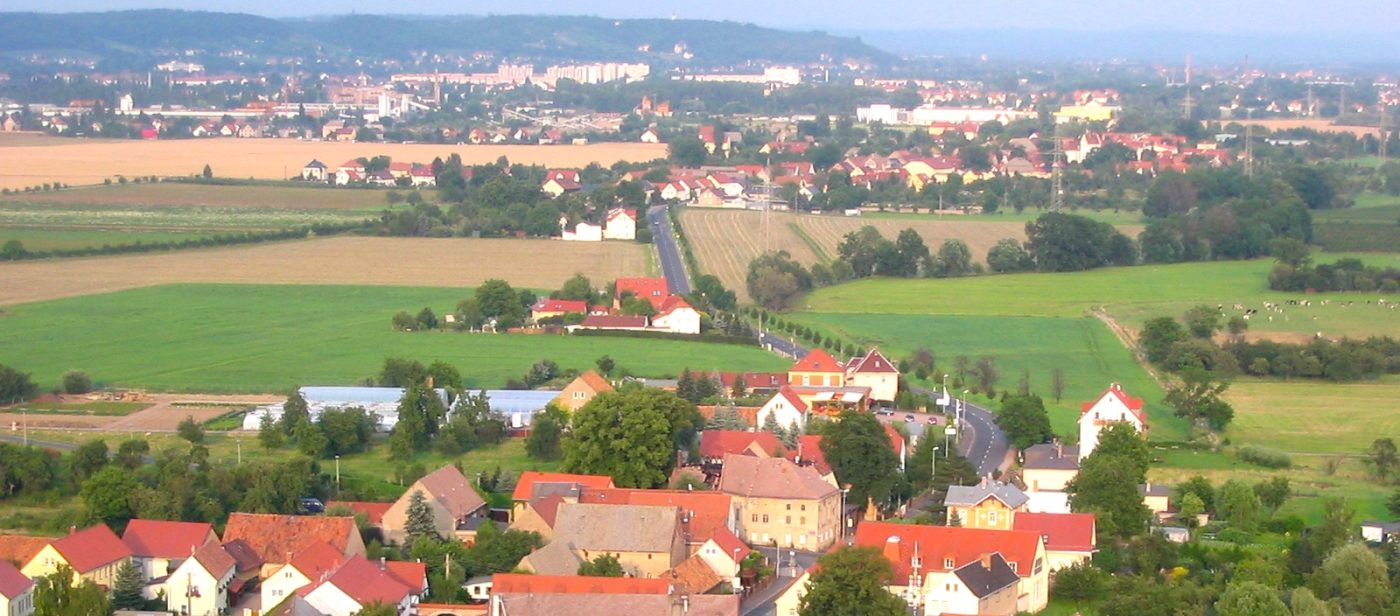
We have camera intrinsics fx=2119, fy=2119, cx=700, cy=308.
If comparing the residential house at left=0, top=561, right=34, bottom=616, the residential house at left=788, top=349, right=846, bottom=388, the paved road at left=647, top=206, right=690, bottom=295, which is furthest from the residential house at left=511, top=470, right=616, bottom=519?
the paved road at left=647, top=206, right=690, bottom=295

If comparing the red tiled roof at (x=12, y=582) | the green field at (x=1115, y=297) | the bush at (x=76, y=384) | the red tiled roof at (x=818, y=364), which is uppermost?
the red tiled roof at (x=818, y=364)

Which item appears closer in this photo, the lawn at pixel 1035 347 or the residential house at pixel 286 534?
the residential house at pixel 286 534

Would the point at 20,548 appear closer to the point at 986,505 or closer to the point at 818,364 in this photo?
the point at 986,505

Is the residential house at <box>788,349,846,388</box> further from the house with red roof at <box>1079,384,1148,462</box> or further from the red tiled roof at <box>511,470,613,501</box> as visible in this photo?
the red tiled roof at <box>511,470,613,501</box>

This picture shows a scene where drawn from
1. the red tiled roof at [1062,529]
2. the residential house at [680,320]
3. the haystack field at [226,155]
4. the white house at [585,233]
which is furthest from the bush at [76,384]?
the haystack field at [226,155]

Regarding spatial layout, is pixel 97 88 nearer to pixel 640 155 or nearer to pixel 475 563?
pixel 640 155

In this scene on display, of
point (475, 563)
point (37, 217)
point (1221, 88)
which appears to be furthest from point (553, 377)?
point (1221, 88)

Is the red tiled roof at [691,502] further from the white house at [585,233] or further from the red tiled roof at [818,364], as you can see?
the white house at [585,233]
